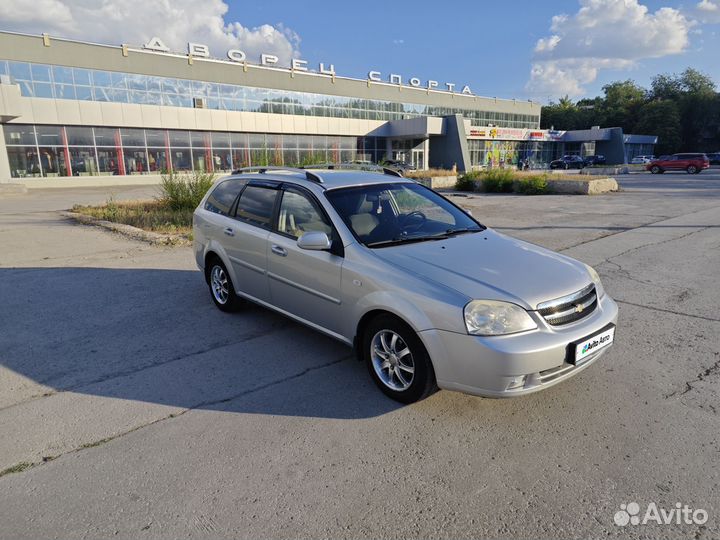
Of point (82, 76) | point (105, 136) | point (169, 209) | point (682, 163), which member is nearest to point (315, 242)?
point (169, 209)

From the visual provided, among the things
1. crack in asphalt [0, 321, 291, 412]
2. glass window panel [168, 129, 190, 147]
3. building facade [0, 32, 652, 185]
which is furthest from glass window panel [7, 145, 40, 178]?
crack in asphalt [0, 321, 291, 412]

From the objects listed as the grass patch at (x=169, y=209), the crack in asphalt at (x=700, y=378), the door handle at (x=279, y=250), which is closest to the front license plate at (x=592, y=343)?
the crack in asphalt at (x=700, y=378)

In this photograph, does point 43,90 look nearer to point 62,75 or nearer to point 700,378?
point 62,75

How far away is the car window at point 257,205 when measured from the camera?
489cm

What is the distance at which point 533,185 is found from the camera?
22.1m

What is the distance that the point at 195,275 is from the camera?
7.40 metres

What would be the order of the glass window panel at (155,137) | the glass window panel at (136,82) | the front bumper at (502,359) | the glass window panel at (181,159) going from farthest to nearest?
the glass window panel at (181,159) < the glass window panel at (155,137) < the glass window panel at (136,82) < the front bumper at (502,359)

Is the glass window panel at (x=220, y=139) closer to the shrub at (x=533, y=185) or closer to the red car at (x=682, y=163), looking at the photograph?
the shrub at (x=533, y=185)

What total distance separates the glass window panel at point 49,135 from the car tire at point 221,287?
3693cm

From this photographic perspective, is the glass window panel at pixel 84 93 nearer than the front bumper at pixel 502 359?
No

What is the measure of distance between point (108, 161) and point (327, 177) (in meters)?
38.8

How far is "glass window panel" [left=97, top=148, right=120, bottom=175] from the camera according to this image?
3681 cm

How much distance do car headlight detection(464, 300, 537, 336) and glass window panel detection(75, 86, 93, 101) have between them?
41166 mm

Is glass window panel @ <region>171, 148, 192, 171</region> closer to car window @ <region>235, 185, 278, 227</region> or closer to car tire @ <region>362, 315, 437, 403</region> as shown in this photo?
car window @ <region>235, 185, 278, 227</region>
